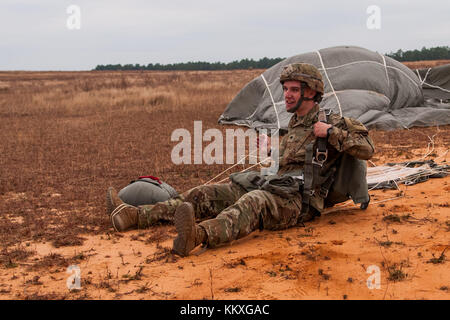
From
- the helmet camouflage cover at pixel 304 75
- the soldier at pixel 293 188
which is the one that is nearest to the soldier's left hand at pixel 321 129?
the soldier at pixel 293 188

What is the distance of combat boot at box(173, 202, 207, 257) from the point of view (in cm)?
400

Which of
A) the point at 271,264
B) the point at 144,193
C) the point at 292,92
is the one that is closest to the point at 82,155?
the point at 144,193

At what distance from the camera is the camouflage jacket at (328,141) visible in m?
4.63

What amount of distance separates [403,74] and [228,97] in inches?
328

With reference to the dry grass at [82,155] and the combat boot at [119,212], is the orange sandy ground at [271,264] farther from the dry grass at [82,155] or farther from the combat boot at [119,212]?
the dry grass at [82,155]

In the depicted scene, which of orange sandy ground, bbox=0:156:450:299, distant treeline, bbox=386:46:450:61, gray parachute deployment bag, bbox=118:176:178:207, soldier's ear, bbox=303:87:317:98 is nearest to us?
orange sandy ground, bbox=0:156:450:299

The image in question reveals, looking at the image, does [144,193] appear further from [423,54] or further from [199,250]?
[423,54]

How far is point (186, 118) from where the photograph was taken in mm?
15703

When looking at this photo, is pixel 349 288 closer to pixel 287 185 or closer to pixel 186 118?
pixel 287 185

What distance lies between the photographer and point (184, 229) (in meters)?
4.06

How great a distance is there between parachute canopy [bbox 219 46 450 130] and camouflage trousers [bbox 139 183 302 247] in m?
7.34

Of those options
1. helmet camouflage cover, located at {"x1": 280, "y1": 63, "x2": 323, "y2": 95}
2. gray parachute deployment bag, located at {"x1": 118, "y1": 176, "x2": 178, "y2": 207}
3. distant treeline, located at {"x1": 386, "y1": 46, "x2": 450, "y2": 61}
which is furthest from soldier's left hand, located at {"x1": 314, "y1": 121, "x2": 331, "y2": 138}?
distant treeline, located at {"x1": 386, "y1": 46, "x2": 450, "y2": 61}

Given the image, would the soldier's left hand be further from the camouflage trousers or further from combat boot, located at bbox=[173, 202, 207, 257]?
combat boot, located at bbox=[173, 202, 207, 257]

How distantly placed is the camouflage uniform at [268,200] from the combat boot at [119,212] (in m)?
0.12
